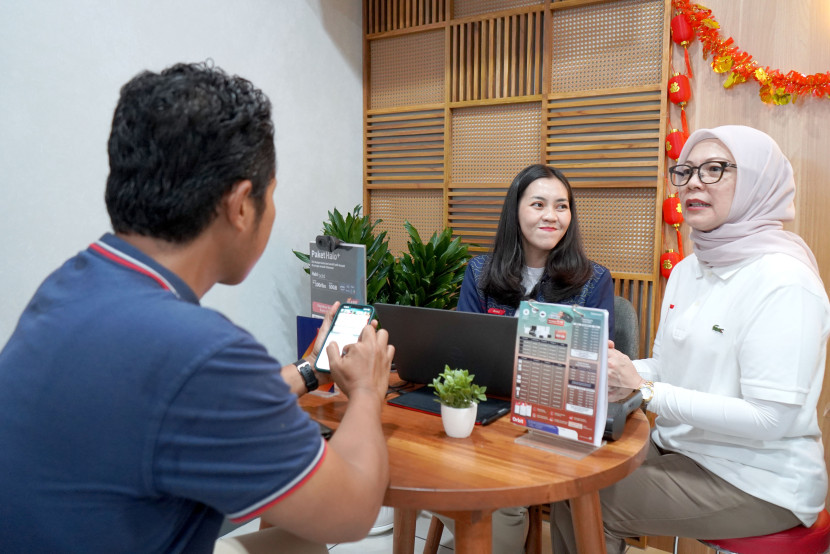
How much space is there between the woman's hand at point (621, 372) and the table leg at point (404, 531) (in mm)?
965

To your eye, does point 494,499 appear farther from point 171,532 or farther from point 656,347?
point 656,347

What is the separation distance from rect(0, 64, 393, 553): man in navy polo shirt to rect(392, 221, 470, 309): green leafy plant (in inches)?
88.9

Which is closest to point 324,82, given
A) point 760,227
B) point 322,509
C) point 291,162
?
point 291,162

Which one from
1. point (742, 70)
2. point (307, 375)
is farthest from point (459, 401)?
point (742, 70)

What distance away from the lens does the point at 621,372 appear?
177cm

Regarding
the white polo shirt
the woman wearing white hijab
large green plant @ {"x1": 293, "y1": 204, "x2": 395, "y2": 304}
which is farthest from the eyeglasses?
large green plant @ {"x1": 293, "y1": 204, "x2": 395, "y2": 304}

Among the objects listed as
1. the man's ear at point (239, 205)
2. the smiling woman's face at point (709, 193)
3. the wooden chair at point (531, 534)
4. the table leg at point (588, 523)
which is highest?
the smiling woman's face at point (709, 193)

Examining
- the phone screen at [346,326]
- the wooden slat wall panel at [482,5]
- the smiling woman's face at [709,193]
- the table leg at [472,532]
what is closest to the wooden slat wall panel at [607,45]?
the wooden slat wall panel at [482,5]

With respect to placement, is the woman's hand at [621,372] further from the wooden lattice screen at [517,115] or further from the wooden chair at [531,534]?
the wooden lattice screen at [517,115]

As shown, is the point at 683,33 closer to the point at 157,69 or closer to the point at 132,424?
the point at 157,69

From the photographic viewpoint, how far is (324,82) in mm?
3938

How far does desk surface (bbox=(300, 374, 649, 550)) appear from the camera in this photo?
130 cm

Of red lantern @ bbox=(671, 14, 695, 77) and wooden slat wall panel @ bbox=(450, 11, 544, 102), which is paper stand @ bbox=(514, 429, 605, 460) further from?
wooden slat wall panel @ bbox=(450, 11, 544, 102)

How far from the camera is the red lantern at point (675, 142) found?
10.1ft
